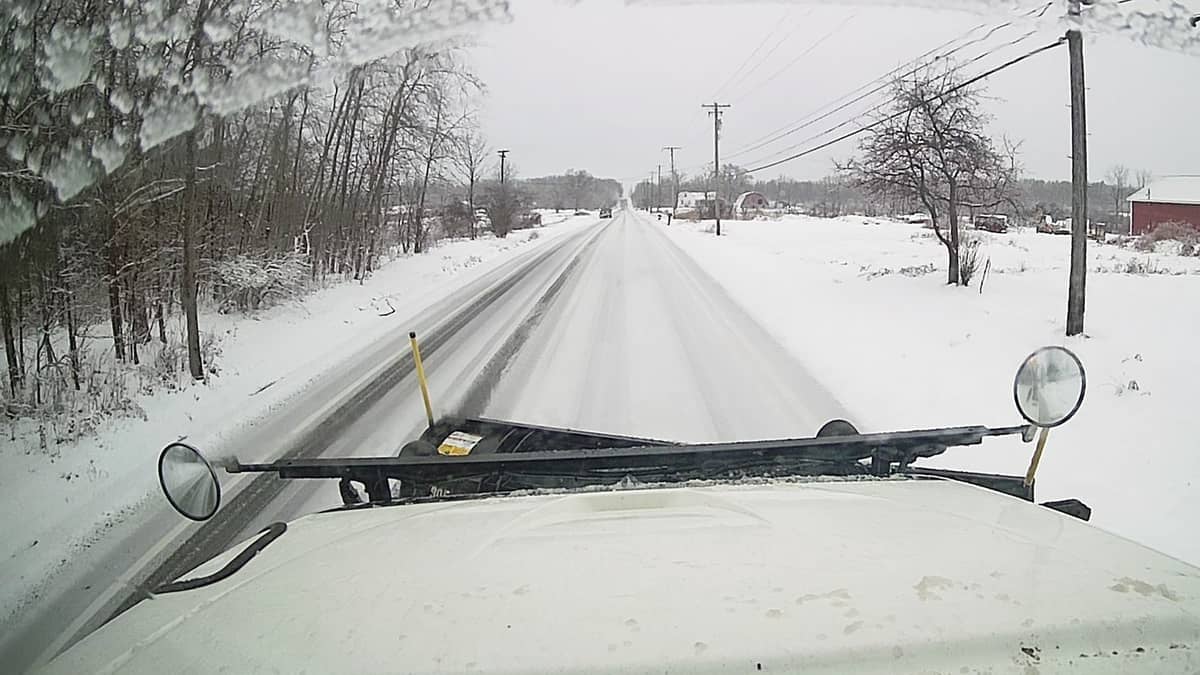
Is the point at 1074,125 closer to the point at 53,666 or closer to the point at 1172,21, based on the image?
the point at 1172,21

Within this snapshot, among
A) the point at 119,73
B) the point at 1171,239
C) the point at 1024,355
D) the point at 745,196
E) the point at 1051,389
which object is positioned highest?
the point at 745,196

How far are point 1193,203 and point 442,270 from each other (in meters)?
20.0

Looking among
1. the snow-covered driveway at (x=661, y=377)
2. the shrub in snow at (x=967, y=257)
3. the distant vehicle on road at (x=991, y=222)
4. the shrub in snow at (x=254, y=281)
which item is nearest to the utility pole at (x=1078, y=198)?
the snow-covered driveway at (x=661, y=377)

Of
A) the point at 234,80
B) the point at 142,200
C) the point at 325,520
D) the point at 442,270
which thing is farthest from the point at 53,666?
the point at 442,270

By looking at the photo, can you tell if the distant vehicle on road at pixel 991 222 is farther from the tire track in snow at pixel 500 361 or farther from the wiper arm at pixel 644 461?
the wiper arm at pixel 644 461

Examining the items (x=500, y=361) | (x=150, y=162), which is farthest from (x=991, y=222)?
(x=150, y=162)

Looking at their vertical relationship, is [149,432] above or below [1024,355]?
below

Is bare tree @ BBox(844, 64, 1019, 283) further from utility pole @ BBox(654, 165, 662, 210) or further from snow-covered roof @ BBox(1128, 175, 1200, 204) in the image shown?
utility pole @ BBox(654, 165, 662, 210)

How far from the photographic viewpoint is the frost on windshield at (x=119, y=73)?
647 centimetres

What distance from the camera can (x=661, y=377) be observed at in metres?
8.44

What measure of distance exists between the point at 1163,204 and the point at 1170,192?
1445 mm

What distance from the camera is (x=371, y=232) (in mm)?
22641

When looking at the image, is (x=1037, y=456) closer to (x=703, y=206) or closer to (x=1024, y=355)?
(x=1024, y=355)

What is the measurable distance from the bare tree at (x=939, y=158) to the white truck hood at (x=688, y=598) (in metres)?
16.1
